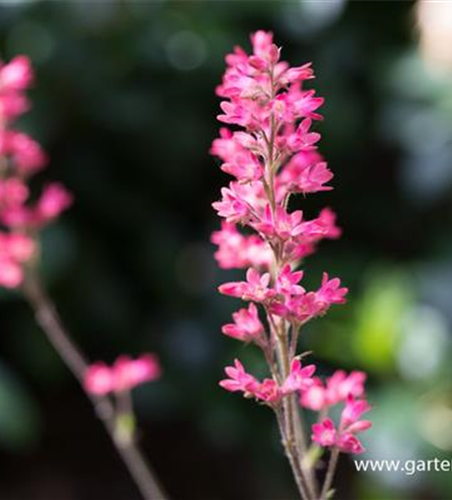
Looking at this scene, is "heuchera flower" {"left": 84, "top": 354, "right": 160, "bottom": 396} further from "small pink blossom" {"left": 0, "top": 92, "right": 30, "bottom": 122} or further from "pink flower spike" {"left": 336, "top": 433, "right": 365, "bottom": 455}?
"pink flower spike" {"left": 336, "top": 433, "right": 365, "bottom": 455}

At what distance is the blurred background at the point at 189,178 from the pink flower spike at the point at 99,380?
4.13 ft

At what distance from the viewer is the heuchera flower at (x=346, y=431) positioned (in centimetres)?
83

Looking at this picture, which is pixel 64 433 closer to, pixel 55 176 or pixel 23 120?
pixel 55 176

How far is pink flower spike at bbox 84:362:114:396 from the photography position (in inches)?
59.7

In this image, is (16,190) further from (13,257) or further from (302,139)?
(302,139)

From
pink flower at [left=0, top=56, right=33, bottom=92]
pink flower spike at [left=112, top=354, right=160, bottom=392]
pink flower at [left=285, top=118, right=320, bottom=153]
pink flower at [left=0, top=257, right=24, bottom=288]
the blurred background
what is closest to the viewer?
pink flower at [left=285, top=118, right=320, bottom=153]

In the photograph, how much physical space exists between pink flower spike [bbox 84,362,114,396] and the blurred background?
1258 mm

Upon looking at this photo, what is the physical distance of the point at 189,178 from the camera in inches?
131

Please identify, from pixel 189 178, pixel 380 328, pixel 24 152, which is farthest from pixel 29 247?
pixel 189 178

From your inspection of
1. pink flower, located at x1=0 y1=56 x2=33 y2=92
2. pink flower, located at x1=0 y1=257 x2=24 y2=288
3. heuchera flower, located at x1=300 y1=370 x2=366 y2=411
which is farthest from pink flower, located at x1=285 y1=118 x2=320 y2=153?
pink flower, located at x1=0 y1=257 x2=24 y2=288

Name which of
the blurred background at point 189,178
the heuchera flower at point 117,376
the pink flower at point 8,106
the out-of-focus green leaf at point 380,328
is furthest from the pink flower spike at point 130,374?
the blurred background at point 189,178

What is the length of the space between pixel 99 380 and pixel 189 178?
186cm

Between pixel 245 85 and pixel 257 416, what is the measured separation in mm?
2495

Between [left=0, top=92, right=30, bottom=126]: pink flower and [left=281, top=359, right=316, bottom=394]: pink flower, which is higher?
[left=0, top=92, right=30, bottom=126]: pink flower
